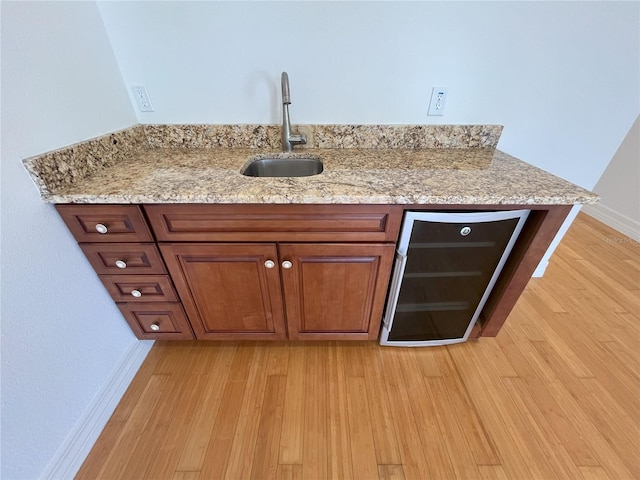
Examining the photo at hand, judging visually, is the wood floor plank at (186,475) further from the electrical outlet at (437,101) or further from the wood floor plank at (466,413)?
the electrical outlet at (437,101)

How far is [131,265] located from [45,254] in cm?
25

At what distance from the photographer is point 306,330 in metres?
1.27

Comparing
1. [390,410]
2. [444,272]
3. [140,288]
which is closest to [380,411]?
[390,410]

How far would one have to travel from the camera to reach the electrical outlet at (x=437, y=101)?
1.26m

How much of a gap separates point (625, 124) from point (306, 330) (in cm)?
185

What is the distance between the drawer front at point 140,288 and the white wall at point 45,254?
0.15ft

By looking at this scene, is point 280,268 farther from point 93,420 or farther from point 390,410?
point 93,420

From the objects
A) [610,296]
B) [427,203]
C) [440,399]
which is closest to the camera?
[427,203]

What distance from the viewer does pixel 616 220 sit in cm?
247

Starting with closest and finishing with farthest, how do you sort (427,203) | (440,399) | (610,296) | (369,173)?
(427,203) < (369,173) < (440,399) < (610,296)

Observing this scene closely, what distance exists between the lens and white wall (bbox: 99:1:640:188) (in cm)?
111

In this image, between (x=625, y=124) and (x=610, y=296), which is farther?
(x=610, y=296)

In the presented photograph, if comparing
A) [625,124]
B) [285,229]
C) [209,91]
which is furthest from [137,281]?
[625,124]

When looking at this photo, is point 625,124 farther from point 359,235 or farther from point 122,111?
point 122,111
